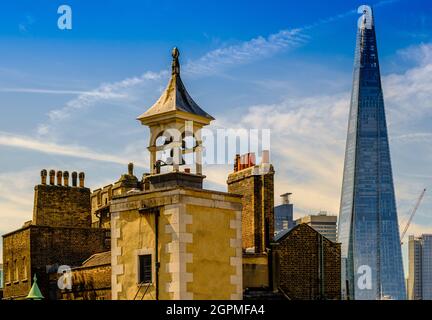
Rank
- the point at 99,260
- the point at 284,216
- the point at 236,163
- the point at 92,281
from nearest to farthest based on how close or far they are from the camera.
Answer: the point at 236,163 < the point at 92,281 < the point at 99,260 < the point at 284,216

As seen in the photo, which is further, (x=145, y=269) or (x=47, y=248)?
(x=47, y=248)

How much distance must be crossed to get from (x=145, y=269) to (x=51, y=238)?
24272mm

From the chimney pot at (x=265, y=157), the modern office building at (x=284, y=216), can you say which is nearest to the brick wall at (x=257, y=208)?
the chimney pot at (x=265, y=157)

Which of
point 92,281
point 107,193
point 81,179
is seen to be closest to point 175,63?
point 92,281

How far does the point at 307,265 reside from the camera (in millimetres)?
43594

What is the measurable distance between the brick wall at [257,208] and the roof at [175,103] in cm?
1279

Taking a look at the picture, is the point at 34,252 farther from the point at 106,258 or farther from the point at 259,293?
the point at 259,293

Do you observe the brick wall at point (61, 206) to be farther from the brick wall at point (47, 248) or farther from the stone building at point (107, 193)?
the brick wall at point (47, 248)

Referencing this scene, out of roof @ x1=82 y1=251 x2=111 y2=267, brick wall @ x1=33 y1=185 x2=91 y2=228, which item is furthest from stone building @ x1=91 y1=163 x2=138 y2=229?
roof @ x1=82 y1=251 x2=111 y2=267

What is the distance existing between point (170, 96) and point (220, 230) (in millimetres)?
3979

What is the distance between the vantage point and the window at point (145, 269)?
2670 centimetres

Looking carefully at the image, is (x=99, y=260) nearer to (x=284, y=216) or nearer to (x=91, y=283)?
(x=91, y=283)
